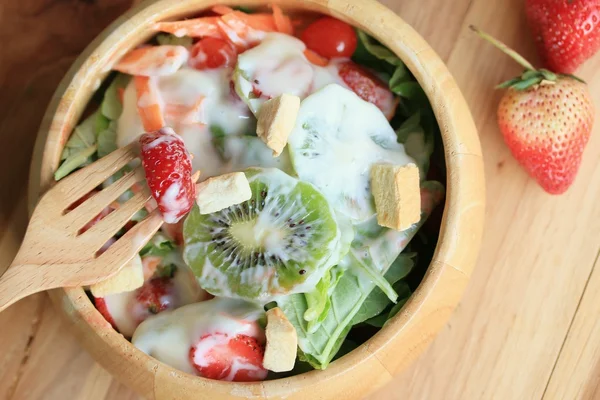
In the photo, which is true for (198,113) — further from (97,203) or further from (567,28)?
(567,28)

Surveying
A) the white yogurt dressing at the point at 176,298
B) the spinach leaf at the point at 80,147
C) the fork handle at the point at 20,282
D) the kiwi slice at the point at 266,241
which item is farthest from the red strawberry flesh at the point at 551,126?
the fork handle at the point at 20,282

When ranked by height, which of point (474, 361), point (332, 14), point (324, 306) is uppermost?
point (332, 14)

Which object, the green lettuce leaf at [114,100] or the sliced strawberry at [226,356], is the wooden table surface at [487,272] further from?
the sliced strawberry at [226,356]

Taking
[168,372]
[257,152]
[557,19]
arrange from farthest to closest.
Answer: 1. [557,19]
2. [257,152]
3. [168,372]

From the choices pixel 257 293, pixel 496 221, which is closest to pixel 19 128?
pixel 257 293

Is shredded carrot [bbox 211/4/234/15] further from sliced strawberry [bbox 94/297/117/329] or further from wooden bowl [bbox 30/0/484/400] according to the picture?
sliced strawberry [bbox 94/297/117/329]

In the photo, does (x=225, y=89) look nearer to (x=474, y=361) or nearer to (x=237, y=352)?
(x=237, y=352)
